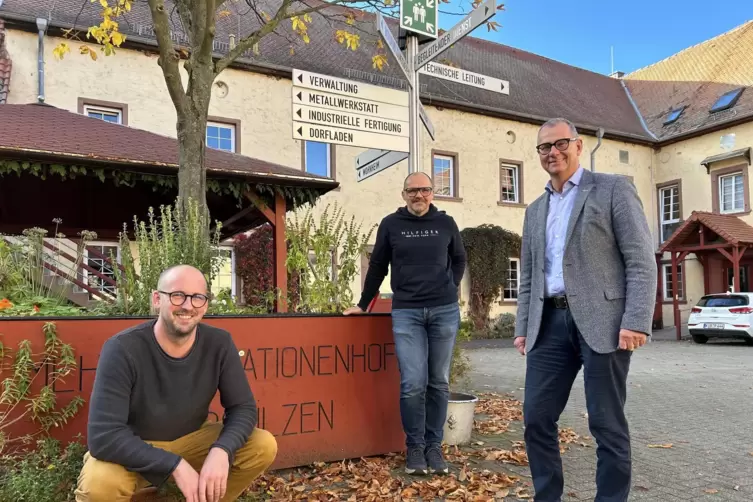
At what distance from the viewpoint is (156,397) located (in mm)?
2598

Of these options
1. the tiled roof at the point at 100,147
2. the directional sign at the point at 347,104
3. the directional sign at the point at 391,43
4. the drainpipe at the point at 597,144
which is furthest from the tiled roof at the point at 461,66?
the directional sign at the point at 347,104

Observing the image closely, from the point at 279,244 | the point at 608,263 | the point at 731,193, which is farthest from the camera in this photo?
the point at 731,193

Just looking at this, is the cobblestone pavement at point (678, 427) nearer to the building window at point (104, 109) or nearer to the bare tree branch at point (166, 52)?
the bare tree branch at point (166, 52)

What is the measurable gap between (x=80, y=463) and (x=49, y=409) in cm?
38

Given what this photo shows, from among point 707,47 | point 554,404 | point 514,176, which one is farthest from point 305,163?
point 707,47

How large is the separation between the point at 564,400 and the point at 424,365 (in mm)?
1189

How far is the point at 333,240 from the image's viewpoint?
4992mm

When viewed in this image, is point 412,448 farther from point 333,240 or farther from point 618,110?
point 618,110

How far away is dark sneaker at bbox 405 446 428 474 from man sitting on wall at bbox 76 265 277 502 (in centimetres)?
140

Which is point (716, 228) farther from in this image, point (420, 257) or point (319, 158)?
point (420, 257)

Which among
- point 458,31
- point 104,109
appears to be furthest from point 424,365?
point 104,109

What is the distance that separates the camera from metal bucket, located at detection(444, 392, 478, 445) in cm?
467

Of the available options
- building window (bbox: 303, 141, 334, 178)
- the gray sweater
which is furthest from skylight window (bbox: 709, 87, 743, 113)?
the gray sweater

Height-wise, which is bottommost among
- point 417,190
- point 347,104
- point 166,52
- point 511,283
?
point 511,283
